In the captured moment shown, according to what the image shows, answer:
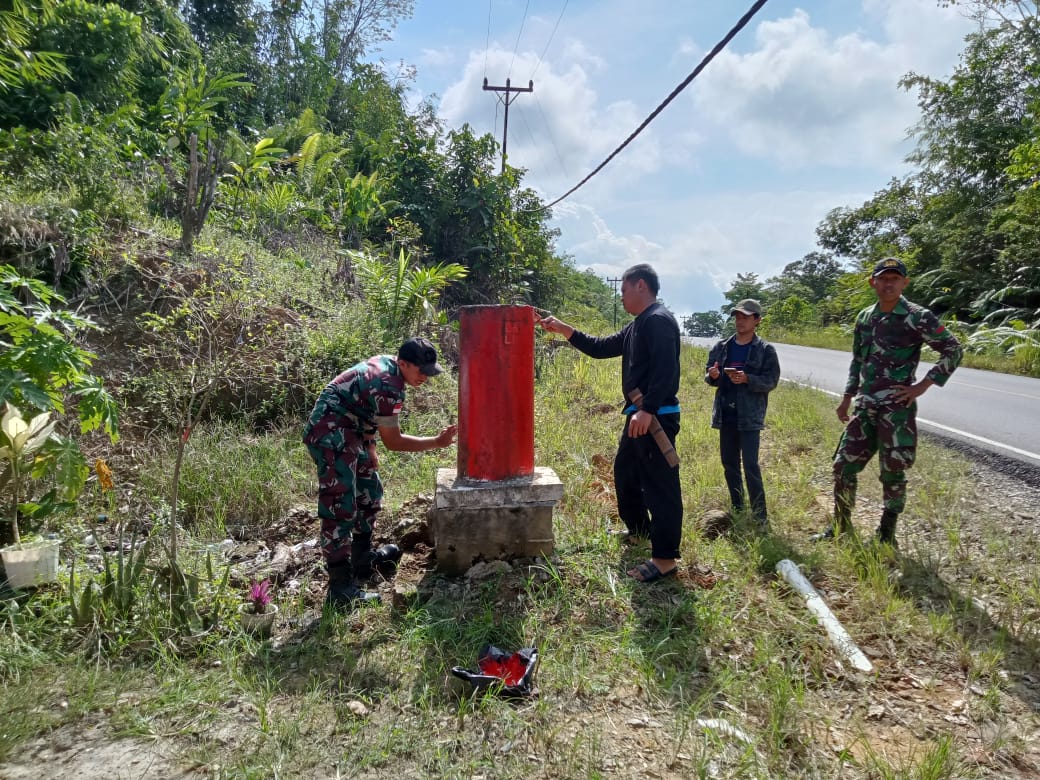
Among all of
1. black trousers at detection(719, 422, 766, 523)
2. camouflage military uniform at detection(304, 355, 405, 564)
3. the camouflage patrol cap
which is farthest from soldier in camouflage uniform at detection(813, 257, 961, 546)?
camouflage military uniform at detection(304, 355, 405, 564)

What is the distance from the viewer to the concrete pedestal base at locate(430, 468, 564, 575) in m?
3.11

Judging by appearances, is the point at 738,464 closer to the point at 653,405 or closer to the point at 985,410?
the point at 653,405

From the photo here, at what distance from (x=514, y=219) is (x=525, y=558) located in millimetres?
9490

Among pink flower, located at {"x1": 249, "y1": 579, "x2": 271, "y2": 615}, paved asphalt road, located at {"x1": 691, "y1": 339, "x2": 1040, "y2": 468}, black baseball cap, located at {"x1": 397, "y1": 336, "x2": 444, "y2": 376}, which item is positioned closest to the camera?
pink flower, located at {"x1": 249, "y1": 579, "x2": 271, "y2": 615}

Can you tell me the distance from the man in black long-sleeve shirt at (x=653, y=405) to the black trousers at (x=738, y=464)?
2.76ft

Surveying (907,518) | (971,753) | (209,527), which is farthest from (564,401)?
(971,753)

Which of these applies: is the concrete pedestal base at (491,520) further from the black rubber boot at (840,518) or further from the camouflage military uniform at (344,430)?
the black rubber boot at (840,518)

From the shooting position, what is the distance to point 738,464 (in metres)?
3.93

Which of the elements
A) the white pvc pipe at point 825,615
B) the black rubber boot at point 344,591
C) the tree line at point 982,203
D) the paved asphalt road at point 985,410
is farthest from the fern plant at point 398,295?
the tree line at point 982,203

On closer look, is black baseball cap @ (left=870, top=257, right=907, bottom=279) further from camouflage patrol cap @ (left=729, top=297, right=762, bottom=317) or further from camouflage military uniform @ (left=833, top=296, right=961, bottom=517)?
camouflage patrol cap @ (left=729, top=297, right=762, bottom=317)

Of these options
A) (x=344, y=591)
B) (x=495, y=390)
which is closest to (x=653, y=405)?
(x=495, y=390)

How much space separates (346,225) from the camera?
368 inches

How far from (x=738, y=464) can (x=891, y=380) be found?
1.06m

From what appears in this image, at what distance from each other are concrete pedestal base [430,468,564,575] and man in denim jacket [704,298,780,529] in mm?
1363
